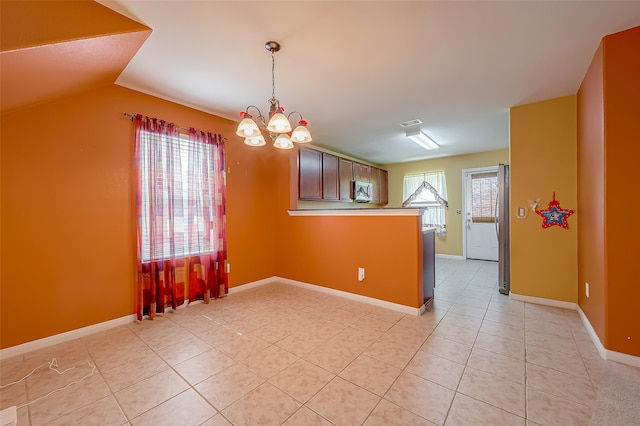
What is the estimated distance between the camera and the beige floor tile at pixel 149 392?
5.00 feet

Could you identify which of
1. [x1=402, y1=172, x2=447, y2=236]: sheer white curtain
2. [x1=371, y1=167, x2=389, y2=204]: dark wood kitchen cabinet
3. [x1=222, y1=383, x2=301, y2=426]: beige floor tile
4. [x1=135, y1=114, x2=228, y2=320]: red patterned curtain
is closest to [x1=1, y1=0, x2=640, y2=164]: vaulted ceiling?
[x1=135, y1=114, x2=228, y2=320]: red patterned curtain

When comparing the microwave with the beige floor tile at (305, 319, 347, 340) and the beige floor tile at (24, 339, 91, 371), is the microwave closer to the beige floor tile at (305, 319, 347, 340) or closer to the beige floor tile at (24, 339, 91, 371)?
the beige floor tile at (305, 319, 347, 340)

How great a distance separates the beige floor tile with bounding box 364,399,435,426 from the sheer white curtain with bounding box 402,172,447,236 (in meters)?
5.19

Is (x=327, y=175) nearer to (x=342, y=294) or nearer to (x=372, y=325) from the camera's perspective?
(x=342, y=294)

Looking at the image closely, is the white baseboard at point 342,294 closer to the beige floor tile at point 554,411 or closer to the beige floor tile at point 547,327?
the beige floor tile at point 547,327

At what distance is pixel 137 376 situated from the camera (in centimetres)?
182

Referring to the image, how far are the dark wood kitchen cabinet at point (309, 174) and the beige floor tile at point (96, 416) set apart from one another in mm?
3233

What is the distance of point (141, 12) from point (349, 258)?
306 centimetres

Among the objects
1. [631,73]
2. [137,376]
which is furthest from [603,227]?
[137,376]

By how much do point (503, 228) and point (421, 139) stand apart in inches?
77.7

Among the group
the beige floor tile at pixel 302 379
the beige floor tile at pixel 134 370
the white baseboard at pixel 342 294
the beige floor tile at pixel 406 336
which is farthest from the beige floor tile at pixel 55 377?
the beige floor tile at pixel 406 336

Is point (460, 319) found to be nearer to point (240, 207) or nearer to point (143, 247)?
point (240, 207)

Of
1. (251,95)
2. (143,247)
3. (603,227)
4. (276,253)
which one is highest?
(251,95)

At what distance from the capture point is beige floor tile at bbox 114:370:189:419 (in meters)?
1.52
